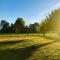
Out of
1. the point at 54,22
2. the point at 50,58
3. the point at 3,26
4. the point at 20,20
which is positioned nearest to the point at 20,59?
the point at 50,58

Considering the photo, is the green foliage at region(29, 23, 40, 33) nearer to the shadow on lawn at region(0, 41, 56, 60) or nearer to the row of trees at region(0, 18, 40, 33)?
the row of trees at region(0, 18, 40, 33)

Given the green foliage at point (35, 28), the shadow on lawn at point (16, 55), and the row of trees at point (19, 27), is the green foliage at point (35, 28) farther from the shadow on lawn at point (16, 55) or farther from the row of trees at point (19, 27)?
the shadow on lawn at point (16, 55)

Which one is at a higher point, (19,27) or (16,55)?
(19,27)

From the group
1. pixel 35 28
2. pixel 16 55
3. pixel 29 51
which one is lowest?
pixel 16 55

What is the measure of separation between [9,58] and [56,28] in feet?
63.2

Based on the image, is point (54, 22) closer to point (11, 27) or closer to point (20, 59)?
point (20, 59)

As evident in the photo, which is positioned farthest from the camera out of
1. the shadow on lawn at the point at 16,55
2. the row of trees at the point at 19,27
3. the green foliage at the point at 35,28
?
the row of trees at the point at 19,27

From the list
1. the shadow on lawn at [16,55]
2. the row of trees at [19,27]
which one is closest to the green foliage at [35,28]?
the row of trees at [19,27]

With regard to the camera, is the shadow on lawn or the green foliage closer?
the shadow on lawn

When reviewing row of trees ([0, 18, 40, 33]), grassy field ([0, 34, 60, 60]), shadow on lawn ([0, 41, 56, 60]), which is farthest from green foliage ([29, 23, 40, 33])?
shadow on lawn ([0, 41, 56, 60])

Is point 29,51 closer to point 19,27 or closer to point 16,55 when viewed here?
point 16,55

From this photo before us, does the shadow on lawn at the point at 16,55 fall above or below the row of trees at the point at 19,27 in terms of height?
below

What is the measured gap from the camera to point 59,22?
32750 mm

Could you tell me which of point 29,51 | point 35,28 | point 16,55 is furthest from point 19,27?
point 16,55
